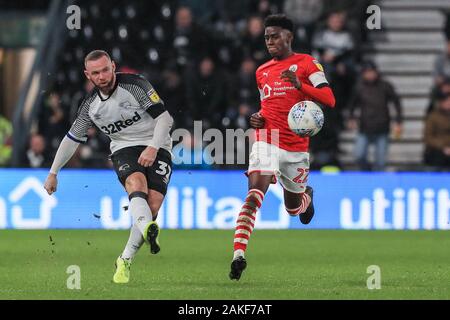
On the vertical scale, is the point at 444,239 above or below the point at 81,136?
below

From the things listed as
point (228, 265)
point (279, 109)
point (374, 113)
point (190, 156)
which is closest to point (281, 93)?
point (279, 109)

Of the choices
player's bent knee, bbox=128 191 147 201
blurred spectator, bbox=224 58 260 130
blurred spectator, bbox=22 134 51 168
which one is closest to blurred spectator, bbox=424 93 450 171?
blurred spectator, bbox=224 58 260 130

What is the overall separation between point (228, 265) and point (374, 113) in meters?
6.85

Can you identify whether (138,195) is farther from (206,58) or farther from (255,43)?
(255,43)

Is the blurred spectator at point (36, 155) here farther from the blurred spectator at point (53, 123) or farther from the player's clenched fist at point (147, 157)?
the player's clenched fist at point (147, 157)

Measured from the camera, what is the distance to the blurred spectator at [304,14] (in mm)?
20812

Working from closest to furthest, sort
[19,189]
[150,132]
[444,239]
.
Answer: [150,132] < [444,239] < [19,189]

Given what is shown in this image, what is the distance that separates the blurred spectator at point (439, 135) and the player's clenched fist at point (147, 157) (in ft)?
31.1

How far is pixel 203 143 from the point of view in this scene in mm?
19125

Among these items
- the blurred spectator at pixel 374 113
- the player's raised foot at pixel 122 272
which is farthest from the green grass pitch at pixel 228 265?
the blurred spectator at pixel 374 113

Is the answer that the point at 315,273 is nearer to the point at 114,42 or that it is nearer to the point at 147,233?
the point at 147,233

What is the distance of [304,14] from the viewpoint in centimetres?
2153
